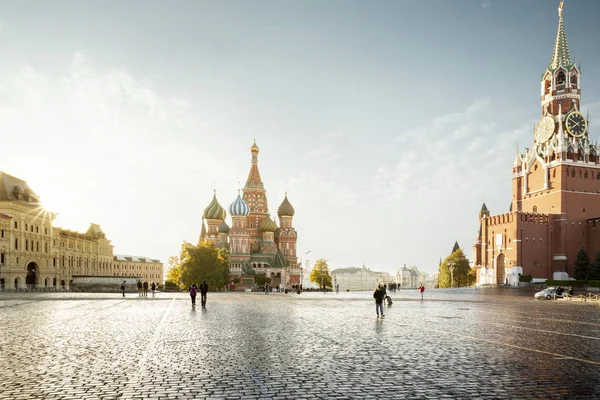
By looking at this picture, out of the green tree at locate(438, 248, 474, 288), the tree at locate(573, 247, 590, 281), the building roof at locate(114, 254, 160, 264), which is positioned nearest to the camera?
the tree at locate(573, 247, 590, 281)

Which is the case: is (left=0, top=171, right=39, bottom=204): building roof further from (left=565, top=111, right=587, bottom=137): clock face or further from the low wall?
(left=565, top=111, right=587, bottom=137): clock face

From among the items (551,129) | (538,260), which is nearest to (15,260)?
(538,260)

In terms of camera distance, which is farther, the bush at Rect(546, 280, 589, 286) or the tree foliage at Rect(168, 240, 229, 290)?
the tree foliage at Rect(168, 240, 229, 290)

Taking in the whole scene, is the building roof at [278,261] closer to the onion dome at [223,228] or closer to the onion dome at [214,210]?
the onion dome at [223,228]

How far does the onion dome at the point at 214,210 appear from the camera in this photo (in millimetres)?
116188

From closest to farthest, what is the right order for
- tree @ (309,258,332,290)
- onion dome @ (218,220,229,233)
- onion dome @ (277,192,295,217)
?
onion dome @ (218,220,229,233) → onion dome @ (277,192,295,217) → tree @ (309,258,332,290)

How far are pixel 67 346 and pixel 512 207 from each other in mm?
93031

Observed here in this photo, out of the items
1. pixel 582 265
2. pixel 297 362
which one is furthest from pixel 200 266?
pixel 297 362

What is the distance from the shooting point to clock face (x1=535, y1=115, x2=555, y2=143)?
3501 inches

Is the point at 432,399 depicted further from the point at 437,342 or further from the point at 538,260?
the point at 538,260

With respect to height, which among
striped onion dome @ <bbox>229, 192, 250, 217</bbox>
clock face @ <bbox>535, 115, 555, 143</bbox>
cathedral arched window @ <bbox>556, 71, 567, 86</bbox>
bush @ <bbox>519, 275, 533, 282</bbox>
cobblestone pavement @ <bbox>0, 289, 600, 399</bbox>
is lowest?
bush @ <bbox>519, 275, 533, 282</bbox>

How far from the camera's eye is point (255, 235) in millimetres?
113562

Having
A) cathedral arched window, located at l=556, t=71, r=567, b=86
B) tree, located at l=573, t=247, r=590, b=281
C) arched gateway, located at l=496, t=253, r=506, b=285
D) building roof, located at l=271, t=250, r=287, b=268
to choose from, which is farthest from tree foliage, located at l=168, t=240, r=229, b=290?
cathedral arched window, located at l=556, t=71, r=567, b=86

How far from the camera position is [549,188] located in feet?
282
